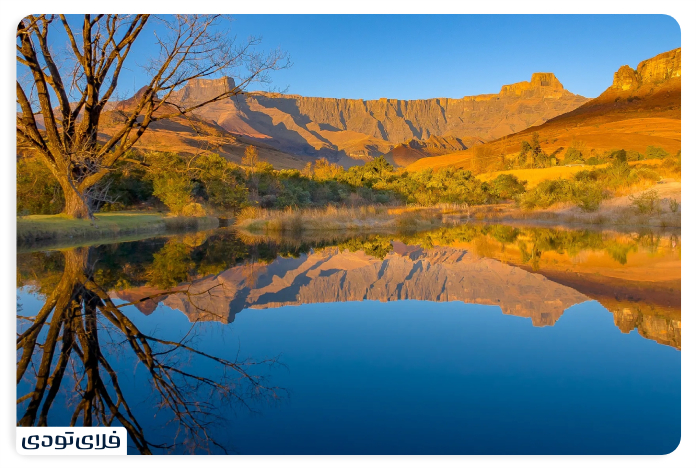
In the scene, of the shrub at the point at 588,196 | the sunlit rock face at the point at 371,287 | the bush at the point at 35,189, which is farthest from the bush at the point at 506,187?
the sunlit rock face at the point at 371,287

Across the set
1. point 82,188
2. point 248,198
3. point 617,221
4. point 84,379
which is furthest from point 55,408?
point 248,198

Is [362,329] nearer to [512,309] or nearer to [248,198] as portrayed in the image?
[512,309]

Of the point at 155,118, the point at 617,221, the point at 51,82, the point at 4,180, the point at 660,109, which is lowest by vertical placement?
the point at 617,221

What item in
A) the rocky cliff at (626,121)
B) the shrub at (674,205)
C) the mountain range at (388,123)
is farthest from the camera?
the mountain range at (388,123)

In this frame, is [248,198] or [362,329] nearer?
[362,329]

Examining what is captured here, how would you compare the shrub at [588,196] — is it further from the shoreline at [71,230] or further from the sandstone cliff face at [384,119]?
the sandstone cliff face at [384,119]

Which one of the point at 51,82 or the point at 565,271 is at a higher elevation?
the point at 51,82

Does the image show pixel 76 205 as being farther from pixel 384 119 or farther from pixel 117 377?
pixel 384 119

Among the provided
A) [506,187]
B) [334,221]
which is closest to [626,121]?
[506,187]
